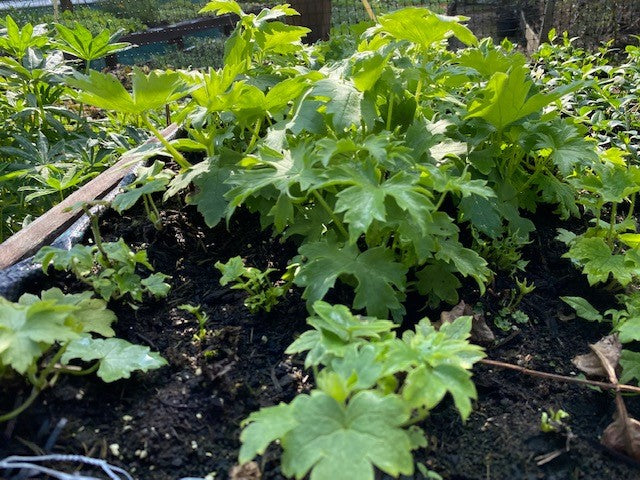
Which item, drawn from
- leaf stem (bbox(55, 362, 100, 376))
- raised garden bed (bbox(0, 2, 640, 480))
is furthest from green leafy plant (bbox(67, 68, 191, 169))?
leaf stem (bbox(55, 362, 100, 376))

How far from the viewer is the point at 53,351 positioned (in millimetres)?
1390

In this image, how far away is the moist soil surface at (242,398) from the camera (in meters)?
1.27

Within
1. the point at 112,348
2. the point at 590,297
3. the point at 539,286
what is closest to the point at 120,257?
the point at 112,348

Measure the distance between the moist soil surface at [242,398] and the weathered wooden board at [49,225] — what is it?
6.4 inches

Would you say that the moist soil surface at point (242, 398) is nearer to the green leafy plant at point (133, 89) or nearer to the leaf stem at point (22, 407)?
the leaf stem at point (22, 407)

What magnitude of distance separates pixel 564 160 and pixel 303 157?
36.7 inches

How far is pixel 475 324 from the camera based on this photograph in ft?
5.39

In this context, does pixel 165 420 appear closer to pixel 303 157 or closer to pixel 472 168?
pixel 303 157

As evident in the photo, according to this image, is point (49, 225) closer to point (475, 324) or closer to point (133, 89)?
point (133, 89)

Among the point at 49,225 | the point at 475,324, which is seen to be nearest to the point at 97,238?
the point at 49,225

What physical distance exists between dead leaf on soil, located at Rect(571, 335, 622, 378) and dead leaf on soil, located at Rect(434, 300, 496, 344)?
238 millimetres

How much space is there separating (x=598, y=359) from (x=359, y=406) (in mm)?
845

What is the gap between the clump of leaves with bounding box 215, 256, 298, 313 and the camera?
158 cm

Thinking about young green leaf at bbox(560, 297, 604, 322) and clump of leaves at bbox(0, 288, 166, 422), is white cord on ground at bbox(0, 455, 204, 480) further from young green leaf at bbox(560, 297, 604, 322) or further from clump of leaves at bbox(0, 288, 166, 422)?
young green leaf at bbox(560, 297, 604, 322)
